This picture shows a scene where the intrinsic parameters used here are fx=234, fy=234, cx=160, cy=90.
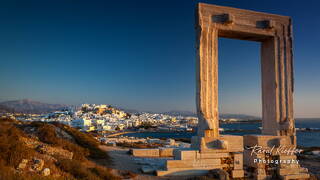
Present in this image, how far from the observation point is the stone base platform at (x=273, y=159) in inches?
304

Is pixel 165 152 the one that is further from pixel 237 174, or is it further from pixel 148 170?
pixel 237 174

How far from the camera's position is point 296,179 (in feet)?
25.6

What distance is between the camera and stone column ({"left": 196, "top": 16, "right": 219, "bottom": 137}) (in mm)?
7402

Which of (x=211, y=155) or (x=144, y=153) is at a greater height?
(x=211, y=155)

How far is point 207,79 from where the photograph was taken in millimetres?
7477

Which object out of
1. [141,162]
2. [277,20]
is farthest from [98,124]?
[277,20]

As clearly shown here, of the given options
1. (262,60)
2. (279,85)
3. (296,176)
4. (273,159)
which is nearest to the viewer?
(296,176)

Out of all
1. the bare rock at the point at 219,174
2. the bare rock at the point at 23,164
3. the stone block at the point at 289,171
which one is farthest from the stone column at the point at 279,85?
the bare rock at the point at 23,164

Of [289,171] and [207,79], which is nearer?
[207,79]

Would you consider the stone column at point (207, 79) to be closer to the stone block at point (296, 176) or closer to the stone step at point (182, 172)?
the stone step at point (182, 172)

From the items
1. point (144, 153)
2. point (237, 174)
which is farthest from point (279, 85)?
point (144, 153)

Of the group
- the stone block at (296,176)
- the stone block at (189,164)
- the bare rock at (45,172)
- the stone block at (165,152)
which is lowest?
the stone block at (165,152)

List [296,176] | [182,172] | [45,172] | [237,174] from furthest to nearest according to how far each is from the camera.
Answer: [296,176], [237,174], [182,172], [45,172]

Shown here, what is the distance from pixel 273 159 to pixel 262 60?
3.62 meters
